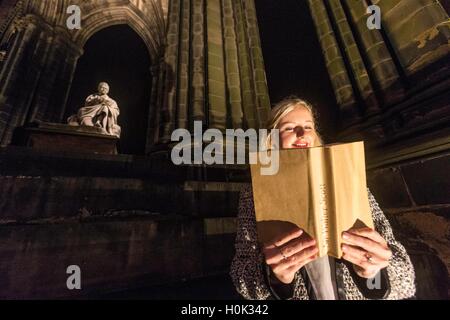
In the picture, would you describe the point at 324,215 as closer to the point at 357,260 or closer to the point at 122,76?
the point at 357,260

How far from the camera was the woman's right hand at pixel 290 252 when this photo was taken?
0.82m

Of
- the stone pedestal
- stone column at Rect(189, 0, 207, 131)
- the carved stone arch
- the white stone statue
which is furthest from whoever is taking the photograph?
the carved stone arch

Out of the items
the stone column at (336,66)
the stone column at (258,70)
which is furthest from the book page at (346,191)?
the stone column at (258,70)

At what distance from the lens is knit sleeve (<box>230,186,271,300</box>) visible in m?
0.99

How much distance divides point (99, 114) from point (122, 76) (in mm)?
5726

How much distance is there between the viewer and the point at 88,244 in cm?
221

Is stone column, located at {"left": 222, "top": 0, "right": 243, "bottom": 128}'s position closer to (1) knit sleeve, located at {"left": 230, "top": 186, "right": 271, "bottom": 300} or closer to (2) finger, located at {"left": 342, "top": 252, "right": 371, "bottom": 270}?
(1) knit sleeve, located at {"left": 230, "top": 186, "right": 271, "bottom": 300}

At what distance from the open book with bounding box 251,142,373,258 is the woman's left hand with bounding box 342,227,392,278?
30 mm

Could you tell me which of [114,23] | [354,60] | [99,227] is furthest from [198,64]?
[114,23]

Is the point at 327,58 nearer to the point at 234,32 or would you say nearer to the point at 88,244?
the point at 234,32

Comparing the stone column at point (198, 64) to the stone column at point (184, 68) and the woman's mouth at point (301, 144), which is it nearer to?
the stone column at point (184, 68)

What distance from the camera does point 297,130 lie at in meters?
1.25

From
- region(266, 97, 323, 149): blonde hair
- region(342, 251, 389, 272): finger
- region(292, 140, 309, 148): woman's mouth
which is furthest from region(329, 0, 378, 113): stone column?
region(342, 251, 389, 272): finger

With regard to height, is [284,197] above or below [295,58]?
below
